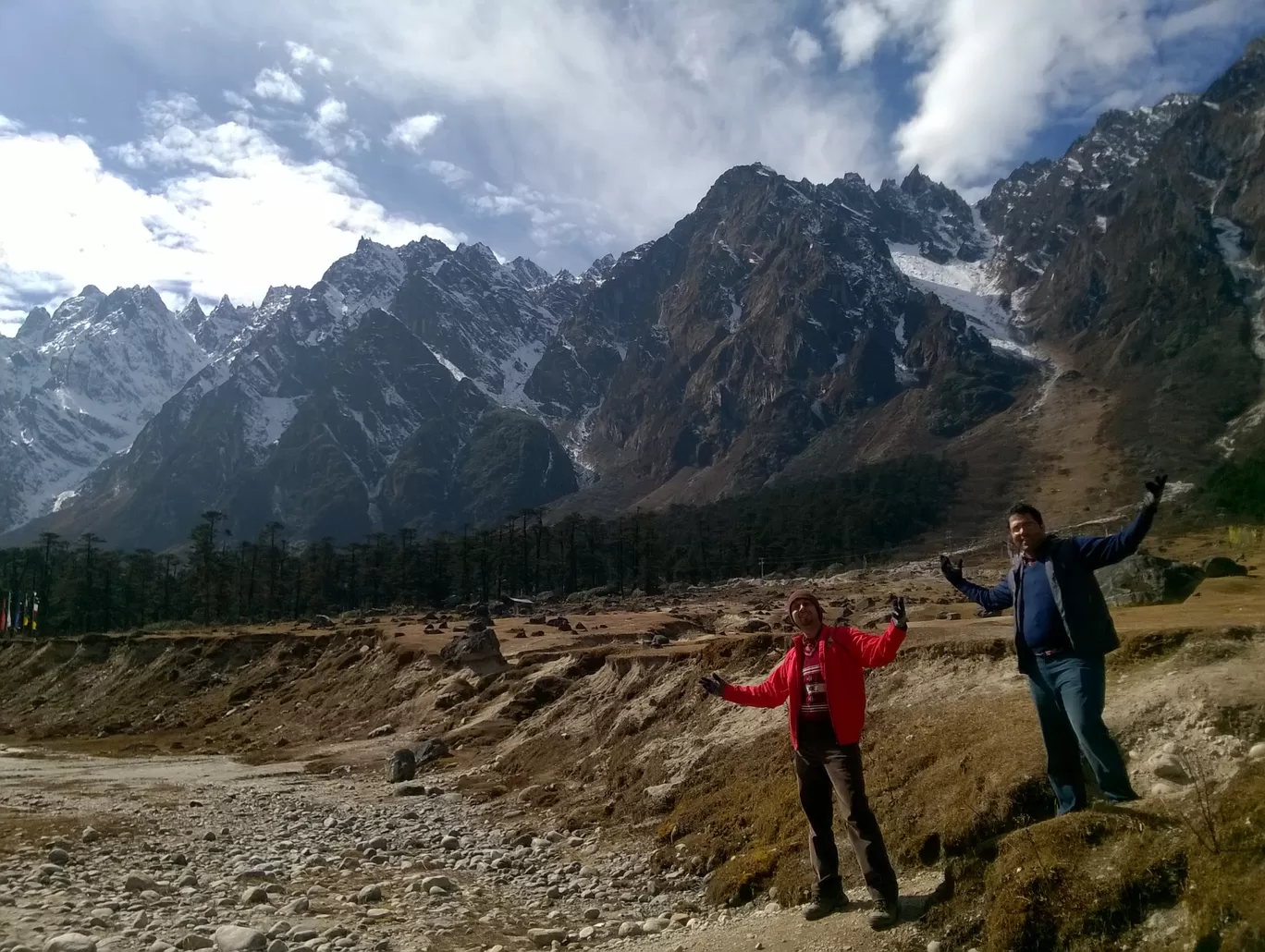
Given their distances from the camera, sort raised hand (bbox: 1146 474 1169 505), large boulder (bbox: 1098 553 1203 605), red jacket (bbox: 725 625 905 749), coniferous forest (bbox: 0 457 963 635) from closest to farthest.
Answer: raised hand (bbox: 1146 474 1169 505), red jacket (bbox: 725 625 905 749), large boulder (bbox: 1098 553 1203 605), coniferous forest (bbox: 0 457 963 635)

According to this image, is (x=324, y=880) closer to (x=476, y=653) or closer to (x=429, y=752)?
(x=429, y=752)

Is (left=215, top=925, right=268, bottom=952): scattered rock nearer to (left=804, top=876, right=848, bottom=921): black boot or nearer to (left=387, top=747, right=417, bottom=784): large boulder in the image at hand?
(left=804, top=876, right=848, bottom=921): black boot

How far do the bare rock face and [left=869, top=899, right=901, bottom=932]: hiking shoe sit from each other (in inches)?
1087

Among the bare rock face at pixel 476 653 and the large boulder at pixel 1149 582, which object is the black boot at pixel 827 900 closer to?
the large boulder at pixel 1149 582

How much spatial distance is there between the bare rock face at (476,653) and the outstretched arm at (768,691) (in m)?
26.3

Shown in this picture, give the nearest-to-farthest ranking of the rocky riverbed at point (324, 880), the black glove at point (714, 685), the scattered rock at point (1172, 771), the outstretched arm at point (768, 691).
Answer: the scattered rock at point (1172, 771)
the outstretched arm at point (768, 691)
the black glove at point (714, 685)
the rocky riverbed at point (324, 880)

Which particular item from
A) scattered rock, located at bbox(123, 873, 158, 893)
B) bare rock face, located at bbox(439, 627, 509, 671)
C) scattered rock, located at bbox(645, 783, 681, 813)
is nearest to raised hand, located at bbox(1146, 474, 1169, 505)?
scattered rock, located at bbox(645, 783, 681, 813)

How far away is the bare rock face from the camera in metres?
35.1

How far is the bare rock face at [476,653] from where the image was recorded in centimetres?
3506

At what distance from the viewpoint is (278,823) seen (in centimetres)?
1834

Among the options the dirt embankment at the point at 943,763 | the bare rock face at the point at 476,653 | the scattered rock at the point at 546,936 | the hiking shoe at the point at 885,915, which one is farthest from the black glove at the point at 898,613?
the bare rock face at the point at 476,653

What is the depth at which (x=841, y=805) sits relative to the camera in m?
8.38

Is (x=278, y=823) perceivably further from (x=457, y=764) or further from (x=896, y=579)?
(x=896, y=579)

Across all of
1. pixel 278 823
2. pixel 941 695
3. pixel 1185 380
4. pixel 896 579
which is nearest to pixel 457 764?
pixel 278 823
